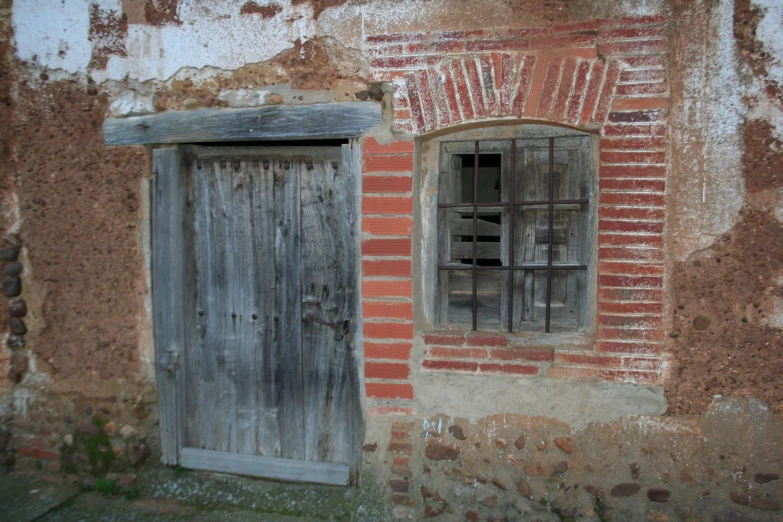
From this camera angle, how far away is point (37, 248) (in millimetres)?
3088

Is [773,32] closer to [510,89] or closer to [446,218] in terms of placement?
[510,89]

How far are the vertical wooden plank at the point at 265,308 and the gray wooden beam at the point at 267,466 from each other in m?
0.08

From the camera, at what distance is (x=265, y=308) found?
2980mm

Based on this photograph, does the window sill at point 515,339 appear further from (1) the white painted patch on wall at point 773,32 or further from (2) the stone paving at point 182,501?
(1) the white painted patch on wall at point 773,32

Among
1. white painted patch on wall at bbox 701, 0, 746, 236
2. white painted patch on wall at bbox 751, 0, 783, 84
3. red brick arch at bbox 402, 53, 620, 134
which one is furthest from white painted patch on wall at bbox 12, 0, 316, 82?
white painted patch on wall at bbox 751, 0, 783, 84

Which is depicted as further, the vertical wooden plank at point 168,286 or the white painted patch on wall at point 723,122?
the vertical wooden plank at point 168,286

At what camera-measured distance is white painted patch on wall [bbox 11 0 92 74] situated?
9.61 feet

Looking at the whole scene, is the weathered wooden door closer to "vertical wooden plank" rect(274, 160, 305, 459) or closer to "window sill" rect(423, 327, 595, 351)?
"vertical wooden plank" rect(274, 160, 305, 459)

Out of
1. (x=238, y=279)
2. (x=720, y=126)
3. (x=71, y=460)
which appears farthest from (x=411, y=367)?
(x=71, y=460)

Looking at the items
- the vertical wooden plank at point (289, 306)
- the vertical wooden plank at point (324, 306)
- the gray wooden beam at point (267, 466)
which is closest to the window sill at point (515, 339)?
the vertical wooden plank at point (324, 306)

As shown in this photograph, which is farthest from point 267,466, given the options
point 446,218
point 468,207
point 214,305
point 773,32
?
point 773,32

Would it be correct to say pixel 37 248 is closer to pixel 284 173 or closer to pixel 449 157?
pixel 284 173

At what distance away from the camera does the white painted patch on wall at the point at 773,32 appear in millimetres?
2246

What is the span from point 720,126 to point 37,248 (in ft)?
12.2
